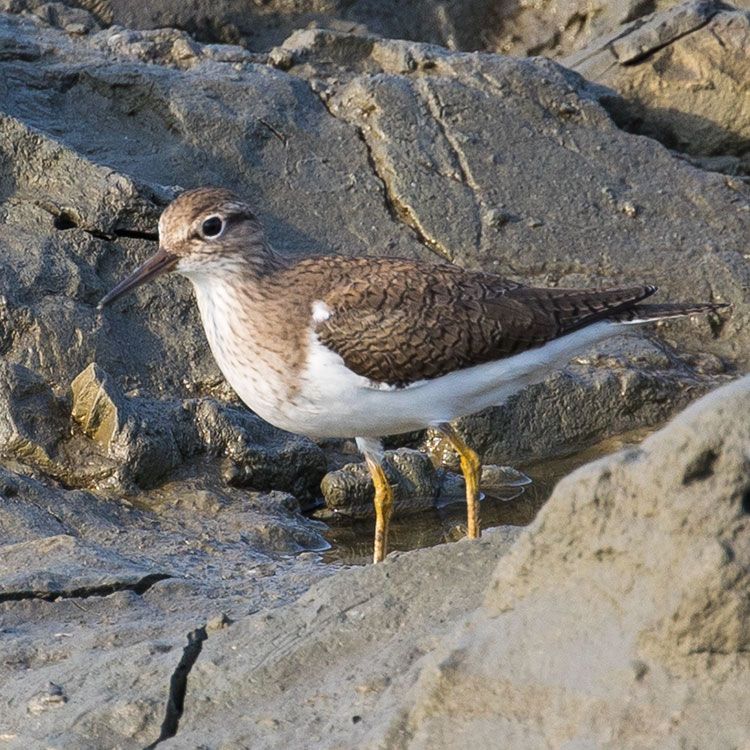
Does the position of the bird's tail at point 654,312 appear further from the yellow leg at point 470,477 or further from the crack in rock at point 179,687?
the crack in rock at point 179,687

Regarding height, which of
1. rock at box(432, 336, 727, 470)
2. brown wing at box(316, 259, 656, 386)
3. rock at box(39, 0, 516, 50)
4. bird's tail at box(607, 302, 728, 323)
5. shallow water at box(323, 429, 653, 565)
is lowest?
shallow water at box(323, 429, 653, 565)

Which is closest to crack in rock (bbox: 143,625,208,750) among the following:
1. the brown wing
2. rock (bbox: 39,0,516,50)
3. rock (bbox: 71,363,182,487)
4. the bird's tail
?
the brown wing

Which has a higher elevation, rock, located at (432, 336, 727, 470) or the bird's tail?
the bird's tail

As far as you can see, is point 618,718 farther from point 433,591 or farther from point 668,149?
point 668,149

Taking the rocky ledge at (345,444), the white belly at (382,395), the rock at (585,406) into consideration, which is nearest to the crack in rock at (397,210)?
the rocky ledge at (345,444)

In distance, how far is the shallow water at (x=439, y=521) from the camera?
297 inches

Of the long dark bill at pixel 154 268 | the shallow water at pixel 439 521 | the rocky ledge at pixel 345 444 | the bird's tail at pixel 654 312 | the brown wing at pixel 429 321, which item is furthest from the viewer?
the shallow water at pixel 439 521

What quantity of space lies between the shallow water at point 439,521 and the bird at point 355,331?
0.90m

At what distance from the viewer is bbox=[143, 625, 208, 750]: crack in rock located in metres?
4.14

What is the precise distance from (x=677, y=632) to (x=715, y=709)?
7.8 inches

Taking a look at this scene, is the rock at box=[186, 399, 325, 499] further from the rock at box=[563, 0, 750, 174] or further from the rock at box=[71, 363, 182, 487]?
the rock at box=[563, 0, 750, 174]

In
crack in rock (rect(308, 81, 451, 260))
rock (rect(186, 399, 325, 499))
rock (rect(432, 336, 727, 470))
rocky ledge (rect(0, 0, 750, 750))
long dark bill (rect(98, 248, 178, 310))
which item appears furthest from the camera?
crack in rock (rect(308, 81, 451, 260))

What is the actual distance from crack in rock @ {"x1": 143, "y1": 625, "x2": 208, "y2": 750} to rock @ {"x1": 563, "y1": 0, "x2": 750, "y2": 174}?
7.70m

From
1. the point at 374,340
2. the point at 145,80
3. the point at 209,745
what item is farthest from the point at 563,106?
the point at 209,745
